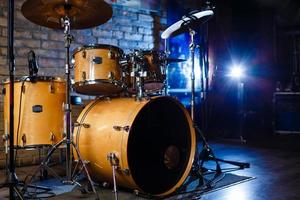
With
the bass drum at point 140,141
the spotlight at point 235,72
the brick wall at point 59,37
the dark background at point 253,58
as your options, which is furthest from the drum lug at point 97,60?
the spotlight at point 235,72

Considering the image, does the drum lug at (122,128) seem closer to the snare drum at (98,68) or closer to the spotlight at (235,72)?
the snare drum at (98,68)

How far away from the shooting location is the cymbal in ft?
10.5

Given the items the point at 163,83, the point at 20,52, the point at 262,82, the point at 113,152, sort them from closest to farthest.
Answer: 1. the point at 113,152
2. the point at 163,83
3. the point at 20,52
4. the point at 262,82

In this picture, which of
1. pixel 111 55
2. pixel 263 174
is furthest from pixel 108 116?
pixel 263 174

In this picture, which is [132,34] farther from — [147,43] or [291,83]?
[291,83]

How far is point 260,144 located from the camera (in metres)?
6.18

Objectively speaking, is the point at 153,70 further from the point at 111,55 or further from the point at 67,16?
the point at 67,16

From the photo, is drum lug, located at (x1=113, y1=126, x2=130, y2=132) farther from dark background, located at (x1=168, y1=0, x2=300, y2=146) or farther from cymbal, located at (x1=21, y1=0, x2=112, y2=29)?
dark background, located at (x1=168, y1=0, x2=300, y2=146)

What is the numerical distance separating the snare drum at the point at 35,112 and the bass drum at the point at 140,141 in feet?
1.08

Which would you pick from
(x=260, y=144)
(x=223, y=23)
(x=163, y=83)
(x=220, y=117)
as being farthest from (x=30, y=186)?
(x=223, y=23)

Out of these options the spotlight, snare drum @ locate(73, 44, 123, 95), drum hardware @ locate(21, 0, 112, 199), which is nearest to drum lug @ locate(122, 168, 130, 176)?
drum hardware @ locate(21, 0, 112, 199)

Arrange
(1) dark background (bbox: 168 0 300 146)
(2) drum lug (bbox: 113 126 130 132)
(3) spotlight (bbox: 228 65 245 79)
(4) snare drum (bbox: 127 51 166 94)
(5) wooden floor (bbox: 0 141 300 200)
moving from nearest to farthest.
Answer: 1. (2) drum lug (bbox: 113 126 130 132)
2. (5) wooden floor (bbox: 0 141 300 200)
3. (4) snare drum (bbox: 127 51 166 94)
4. (3) spotlight (bbox: 228 65 245 79)
5. (1) dark background (bbox: 168 0 300 146)

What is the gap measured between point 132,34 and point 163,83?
1.98m

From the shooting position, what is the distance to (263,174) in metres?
3.97
